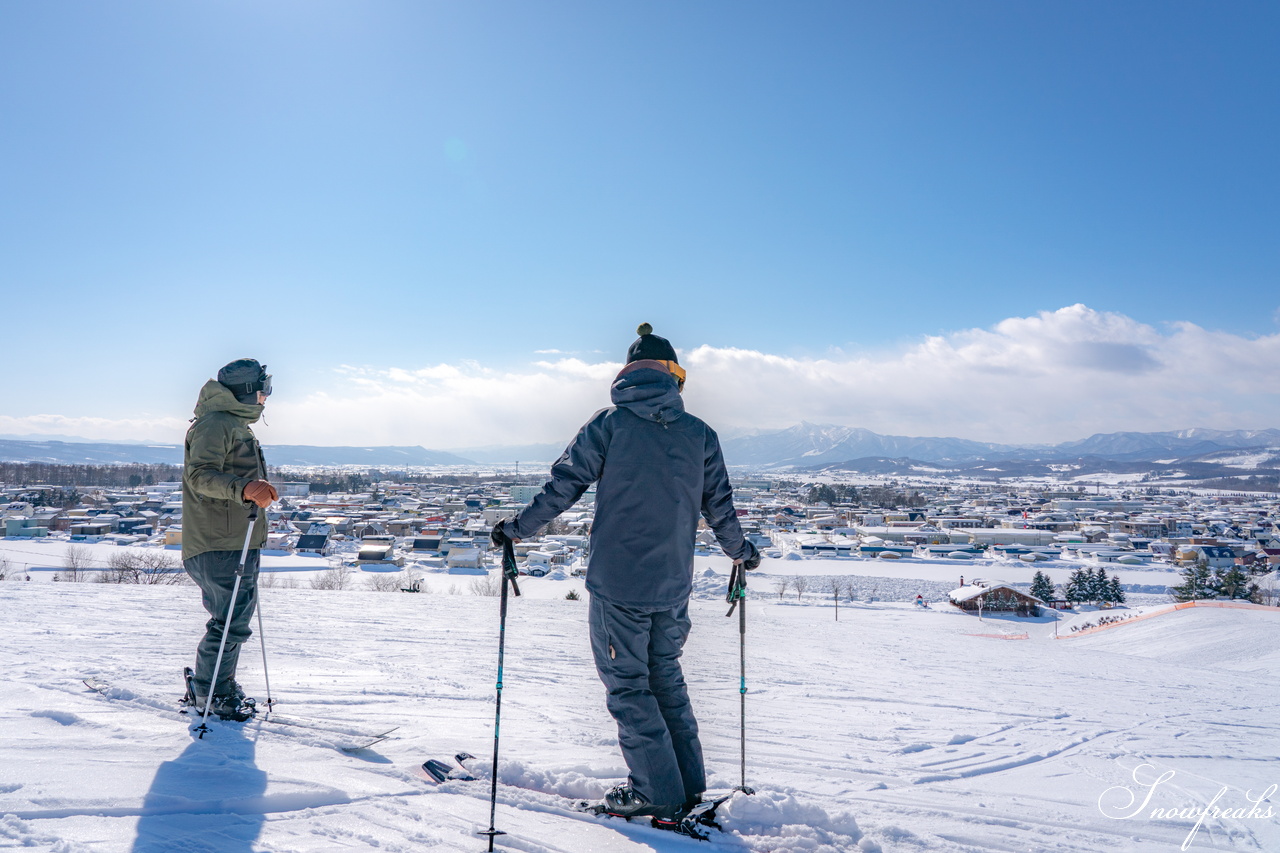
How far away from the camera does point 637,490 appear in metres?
2.19

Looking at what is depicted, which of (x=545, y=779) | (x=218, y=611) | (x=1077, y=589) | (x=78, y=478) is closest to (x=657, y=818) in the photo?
(x=545, y=779)

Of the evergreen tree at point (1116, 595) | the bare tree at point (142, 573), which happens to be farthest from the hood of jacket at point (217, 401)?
the evergreen tree at point (1116, 595)

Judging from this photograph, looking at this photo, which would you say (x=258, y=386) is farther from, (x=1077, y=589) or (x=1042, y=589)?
(x=1077, y=589)

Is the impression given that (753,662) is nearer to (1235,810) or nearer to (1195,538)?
(1235,810)

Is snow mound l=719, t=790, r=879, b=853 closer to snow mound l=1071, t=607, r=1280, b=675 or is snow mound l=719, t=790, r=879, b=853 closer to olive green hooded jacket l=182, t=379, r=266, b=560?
Answer: olive green hooded jacket l=182, t=379, r=266, b=560

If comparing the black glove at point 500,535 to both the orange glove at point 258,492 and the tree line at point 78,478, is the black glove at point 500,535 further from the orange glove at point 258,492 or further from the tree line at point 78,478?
the tree line at point 78,478

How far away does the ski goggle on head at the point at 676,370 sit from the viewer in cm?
238

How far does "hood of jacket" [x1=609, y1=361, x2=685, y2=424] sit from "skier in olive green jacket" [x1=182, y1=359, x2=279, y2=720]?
1.73 meters

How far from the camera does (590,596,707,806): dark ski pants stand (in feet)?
6.91

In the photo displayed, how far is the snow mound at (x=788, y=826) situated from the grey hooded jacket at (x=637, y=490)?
0.79 metres

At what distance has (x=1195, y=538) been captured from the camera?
5022cm

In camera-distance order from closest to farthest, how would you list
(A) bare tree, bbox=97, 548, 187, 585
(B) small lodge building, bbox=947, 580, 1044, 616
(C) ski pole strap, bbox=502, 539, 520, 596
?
1. (C) ski pole strap, bbox=502, 539, 520, 596
2. (A) bare tree, bbox=97, 548, 187, 585
3. (B) small lodge building, bbox=947, 580, 1044, 616

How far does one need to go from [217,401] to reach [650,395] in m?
2.17

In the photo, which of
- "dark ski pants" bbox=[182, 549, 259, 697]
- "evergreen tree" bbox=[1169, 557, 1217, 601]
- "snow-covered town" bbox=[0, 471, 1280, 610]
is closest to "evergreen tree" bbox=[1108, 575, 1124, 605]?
"snow-covered town" bbox=[0, 471, 1280, 610]
